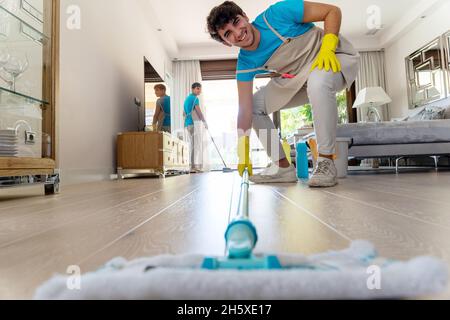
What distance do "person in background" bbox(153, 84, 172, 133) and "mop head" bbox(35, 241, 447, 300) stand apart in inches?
149

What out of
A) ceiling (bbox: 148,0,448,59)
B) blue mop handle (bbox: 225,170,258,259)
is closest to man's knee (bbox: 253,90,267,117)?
blue mop handle (bbox: 225,170,258,259)

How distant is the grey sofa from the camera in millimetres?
3057

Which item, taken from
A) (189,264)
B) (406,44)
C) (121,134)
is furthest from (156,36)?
(189,264)

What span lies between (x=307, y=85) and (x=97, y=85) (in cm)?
206

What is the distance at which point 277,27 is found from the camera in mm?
1741

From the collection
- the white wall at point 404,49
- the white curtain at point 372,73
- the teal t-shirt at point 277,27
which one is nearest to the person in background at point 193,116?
the white curtain at point 372,73

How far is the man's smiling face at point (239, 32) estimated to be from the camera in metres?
1.70

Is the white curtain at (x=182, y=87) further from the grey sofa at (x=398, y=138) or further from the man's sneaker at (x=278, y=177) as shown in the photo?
the man's sneaker at (x=278, y=177)

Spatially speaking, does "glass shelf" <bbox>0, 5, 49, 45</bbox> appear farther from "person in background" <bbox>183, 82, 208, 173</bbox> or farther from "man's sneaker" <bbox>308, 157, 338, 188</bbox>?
"person in background" <bbox>183, 82, 208, 173</bbox>

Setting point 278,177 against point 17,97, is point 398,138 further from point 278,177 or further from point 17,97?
point 17,97
